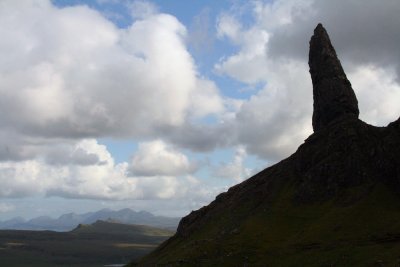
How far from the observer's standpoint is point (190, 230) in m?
188

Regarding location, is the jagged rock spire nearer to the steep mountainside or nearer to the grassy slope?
the steep mountainside

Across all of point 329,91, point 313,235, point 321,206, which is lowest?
point 313,235

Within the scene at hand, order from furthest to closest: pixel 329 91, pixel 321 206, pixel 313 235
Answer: pixel 329 91 < pixel 321 206 < pixel 313 235

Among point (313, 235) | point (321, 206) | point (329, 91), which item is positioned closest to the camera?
point (313, 235)

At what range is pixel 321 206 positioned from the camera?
151 metres

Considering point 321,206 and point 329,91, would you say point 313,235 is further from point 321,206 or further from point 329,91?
point 329,91

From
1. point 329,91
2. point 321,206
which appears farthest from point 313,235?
point 329,91

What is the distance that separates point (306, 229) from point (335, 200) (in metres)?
20.6

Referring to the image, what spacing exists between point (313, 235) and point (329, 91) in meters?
79.0

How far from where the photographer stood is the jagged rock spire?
18875 cm

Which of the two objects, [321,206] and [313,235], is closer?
[313,235]

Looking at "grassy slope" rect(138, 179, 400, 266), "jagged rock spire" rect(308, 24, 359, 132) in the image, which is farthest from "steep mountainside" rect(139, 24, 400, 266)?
"jagged rock spire" rect(308, 24, 359, 132)

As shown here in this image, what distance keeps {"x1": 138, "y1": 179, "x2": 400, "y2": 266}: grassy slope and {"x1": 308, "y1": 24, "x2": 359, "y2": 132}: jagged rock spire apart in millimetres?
37525

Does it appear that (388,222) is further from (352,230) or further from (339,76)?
(339,76)
